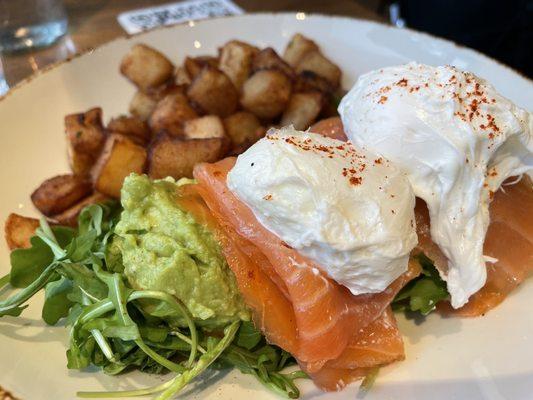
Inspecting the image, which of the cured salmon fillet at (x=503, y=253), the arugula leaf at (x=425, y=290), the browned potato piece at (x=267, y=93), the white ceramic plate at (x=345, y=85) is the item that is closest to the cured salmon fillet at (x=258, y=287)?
the white ceramic plate at (x=345, y=85)

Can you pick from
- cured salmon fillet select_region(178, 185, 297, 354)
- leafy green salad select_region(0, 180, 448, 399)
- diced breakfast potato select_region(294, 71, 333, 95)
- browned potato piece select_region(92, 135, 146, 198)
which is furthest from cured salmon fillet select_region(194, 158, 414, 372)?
diced breakfast potato select_region(294, 71, 333, 95)

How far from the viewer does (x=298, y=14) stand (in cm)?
285

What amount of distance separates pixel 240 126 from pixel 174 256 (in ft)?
3.08

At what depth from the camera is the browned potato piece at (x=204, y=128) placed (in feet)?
7.16

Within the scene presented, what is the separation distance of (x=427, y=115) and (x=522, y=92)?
3.02ft

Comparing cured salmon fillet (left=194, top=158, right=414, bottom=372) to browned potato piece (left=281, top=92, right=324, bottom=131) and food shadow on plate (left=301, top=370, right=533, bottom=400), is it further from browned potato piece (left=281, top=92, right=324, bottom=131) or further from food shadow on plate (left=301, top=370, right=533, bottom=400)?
browned potato piece (left=281, top=92, right=324, bottom=131)

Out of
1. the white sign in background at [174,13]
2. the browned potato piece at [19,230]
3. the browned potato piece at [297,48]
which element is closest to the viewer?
the browned potato piece at [19,230]

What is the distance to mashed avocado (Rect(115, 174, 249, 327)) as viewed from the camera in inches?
58.3

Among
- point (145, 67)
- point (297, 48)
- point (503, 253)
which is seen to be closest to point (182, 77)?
point (145, 67)

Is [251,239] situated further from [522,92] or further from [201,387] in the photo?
[522,92]

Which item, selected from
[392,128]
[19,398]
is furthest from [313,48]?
[19,398]

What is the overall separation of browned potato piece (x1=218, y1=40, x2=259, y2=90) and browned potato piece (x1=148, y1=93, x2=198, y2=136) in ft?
1.03

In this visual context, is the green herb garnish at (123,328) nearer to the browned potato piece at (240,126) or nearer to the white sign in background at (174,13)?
the browned potato piece at (240,126)

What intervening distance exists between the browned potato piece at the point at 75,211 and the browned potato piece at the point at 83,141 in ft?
0.53
